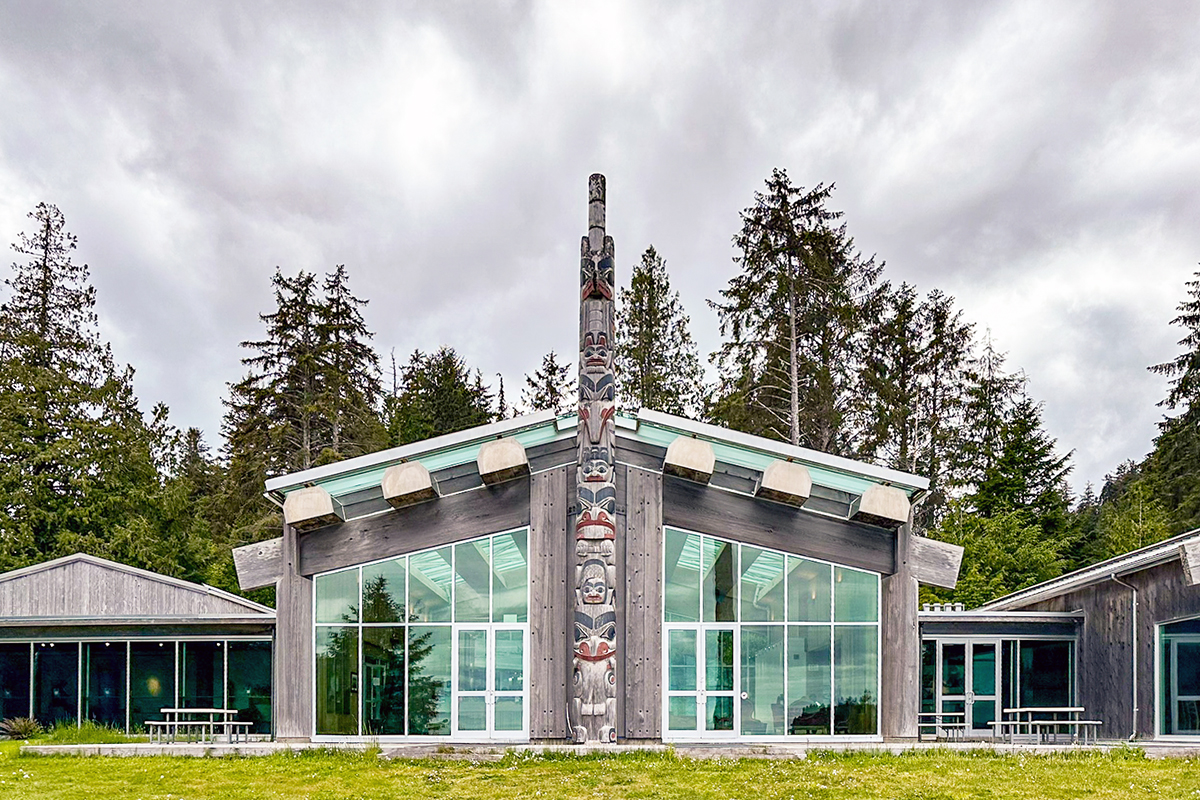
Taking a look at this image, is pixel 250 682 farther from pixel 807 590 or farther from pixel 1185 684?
pixel 1185 684

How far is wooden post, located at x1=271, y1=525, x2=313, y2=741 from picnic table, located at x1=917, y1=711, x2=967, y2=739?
11300 mm

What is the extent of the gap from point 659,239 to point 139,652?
24828 mm

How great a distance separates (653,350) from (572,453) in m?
22.1

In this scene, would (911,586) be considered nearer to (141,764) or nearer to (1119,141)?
(141,764)

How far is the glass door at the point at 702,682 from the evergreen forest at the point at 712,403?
16.6 metres

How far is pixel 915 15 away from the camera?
2052 centimetres

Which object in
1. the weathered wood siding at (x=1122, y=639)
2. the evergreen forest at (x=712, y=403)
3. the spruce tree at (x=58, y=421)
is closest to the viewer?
the weathered wood siding at (x=1122, y=639)

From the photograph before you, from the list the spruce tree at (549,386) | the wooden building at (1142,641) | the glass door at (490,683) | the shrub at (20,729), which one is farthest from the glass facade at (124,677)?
the spruce tree at (549,386)

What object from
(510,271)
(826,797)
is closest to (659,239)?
(510,271)

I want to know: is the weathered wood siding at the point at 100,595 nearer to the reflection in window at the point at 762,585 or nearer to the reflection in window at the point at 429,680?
the reflection in window at the point at 429,680

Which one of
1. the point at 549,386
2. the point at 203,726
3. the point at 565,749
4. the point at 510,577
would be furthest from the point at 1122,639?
the point at 549,386

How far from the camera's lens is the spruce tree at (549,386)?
44438 millimetres

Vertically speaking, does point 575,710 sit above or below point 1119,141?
below

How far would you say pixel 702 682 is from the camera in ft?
52.1
